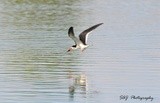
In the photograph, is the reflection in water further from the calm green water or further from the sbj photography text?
the sbj photography text

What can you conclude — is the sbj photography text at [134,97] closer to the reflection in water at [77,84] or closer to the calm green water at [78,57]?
the calm green water at [78,57]

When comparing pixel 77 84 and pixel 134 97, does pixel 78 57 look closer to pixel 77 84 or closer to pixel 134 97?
pixel 77 84

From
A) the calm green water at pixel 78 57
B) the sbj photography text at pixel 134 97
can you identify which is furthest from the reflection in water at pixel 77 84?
the sbj photography text at pixel 134 97

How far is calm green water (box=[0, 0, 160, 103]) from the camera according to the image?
18281 millimetres

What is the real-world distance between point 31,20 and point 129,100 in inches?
702

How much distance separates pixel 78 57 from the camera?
23.6m

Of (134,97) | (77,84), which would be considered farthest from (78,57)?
(134,97)

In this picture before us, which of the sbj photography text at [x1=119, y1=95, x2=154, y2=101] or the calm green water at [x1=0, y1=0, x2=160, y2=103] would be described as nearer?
the sbj photography text at [x1=119, y1=95, x2=154, y2=101]

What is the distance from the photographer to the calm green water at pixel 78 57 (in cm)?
1828

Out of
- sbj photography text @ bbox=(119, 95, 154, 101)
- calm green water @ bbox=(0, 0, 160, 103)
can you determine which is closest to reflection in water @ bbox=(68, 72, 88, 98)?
calm green water @ bbox=(0, 0, 160, 103)

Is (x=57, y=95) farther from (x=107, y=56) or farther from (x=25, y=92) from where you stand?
(x=107, y=56)

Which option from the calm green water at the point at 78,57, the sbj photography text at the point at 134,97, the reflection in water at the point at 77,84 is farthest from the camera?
the reflection in water at the point at 77,84

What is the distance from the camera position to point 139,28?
102 feet

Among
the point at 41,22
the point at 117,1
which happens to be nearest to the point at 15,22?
the point at 41,22
